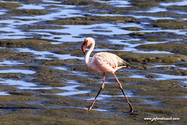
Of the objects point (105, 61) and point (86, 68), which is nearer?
point (105, 61)

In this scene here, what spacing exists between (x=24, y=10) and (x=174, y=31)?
944 cm

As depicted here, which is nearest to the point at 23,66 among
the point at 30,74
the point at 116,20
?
the point at 30,74

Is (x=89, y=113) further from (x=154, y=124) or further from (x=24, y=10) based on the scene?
(x=24, y=10)

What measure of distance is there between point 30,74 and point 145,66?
3342mm

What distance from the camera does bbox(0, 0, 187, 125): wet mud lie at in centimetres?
891

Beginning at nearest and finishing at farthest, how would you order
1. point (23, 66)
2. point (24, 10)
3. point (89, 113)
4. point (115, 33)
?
point (89, 113)
point (23, 66)
point (115, 33)
point (24, 10)

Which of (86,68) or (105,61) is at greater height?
(105,61)

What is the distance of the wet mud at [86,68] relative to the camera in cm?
891

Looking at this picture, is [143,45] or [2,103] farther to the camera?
[143,45]

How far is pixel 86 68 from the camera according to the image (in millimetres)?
13039

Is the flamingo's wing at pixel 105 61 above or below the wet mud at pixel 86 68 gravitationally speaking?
above

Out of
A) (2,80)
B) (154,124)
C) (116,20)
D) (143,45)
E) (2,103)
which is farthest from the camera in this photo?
(116,20)

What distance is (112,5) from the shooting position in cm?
2831

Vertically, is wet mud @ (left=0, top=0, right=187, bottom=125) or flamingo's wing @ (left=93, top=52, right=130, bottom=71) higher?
flamingo's wing @ (left=93, top=52, right=130, bottom=71)
